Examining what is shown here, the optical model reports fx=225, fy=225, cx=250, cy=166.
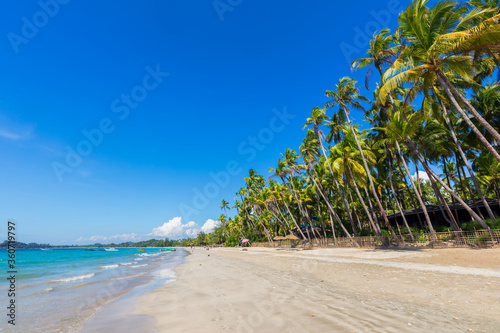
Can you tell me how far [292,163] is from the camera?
3719cm

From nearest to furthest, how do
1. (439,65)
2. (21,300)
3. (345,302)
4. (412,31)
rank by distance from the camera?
(345,302) < (21,300) < (439,65) < (412,31)

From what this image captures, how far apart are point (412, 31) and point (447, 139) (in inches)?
489

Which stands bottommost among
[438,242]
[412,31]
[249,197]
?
[438,242]

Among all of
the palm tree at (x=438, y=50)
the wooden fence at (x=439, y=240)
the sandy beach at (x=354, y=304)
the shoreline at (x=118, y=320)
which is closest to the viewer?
the sandy beach at (x=354, y=304)

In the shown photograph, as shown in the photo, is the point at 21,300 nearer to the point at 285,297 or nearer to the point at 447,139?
the point at 285,297

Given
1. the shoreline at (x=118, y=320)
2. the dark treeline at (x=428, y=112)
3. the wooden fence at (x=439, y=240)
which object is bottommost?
the wooden fence at (x=439, y=240)

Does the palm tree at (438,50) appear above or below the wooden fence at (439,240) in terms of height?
above

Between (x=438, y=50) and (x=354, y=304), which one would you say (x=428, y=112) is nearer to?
(x=438, y=50)

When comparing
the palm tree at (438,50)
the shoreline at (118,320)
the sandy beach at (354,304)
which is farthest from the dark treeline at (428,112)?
the shoreline at (118,320)

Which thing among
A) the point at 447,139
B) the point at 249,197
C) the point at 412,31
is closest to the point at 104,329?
the point at 412,31

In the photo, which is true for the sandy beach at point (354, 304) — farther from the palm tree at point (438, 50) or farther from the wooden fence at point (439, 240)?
the palm tree at point (438, 50)

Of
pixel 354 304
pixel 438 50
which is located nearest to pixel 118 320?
pixel 354 304

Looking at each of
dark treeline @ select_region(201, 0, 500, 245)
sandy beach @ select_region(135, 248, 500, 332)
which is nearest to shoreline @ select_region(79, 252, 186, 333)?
sandy beach @ select_region(135, 248, 500, 332)

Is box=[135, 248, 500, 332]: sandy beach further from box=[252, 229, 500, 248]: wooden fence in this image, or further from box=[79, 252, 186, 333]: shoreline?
box=[252, 229, 500, 248]: wooden fence
